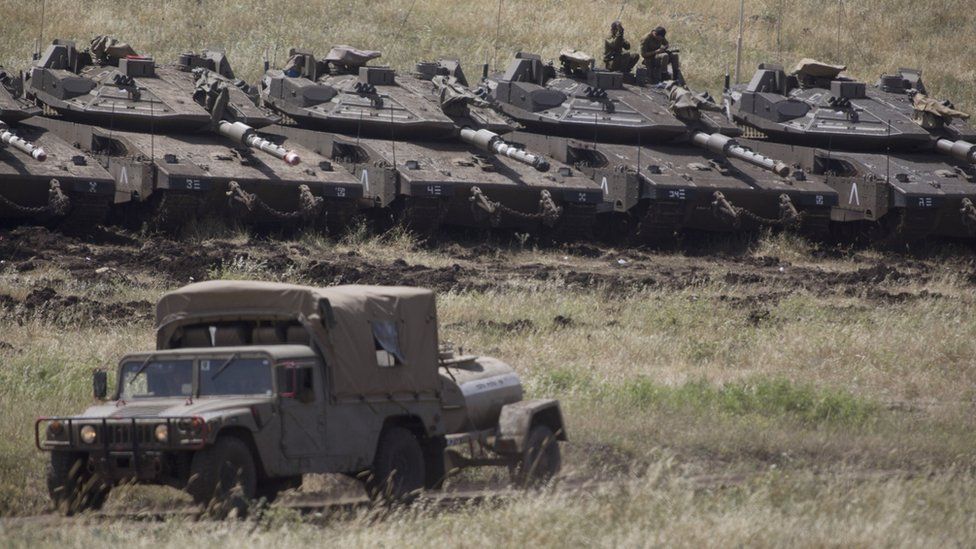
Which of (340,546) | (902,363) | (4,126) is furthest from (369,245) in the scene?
(340,546)

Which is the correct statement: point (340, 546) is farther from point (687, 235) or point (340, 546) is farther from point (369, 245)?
point (687, 235)

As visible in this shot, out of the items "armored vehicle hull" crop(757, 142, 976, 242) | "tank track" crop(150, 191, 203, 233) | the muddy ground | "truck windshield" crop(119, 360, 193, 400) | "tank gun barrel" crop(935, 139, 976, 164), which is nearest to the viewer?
"truck windshield" crop(119, 360, 193, 400)

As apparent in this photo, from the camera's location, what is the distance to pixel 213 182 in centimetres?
1997

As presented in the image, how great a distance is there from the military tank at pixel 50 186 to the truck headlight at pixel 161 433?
38.2ft

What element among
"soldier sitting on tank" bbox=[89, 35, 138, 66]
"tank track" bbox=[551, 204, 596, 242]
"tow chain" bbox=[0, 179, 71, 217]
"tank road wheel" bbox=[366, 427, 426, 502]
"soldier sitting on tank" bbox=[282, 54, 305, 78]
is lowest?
"tank track" bbox=[551, 204, 596, 242]

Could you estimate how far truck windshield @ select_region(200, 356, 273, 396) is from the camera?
8305 mm

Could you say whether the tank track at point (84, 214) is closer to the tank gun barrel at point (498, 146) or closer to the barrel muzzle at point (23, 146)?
the barrel muzzle at point (23, 146)

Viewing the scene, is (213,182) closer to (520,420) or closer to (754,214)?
(754,214)

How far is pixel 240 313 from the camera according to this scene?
8.76 metres

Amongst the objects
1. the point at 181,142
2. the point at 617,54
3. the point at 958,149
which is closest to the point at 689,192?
the point at 958,149

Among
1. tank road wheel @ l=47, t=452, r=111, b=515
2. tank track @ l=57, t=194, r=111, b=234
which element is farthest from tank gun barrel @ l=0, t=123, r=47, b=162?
tank road wheel @ l=47, t=452, r=111, b=515

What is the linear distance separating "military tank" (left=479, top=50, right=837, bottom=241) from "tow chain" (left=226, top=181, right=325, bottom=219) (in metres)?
4.58

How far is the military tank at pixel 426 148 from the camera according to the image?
70.1 feet

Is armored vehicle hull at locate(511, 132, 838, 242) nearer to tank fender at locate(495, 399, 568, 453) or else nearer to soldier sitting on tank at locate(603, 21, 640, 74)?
soldier sitting on tank at locate(603, 21, 640, 74)
